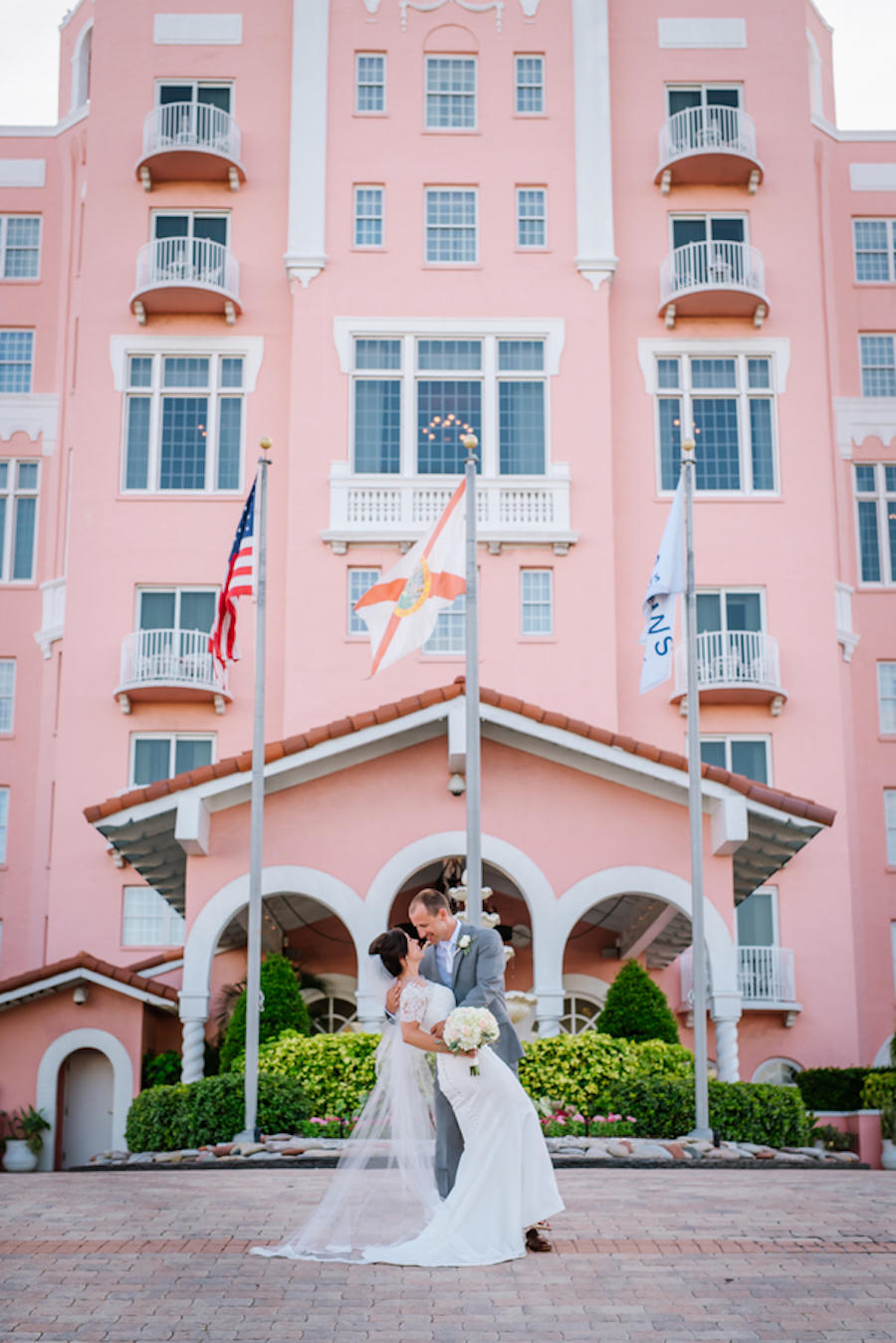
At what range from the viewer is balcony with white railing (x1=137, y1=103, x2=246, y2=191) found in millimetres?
36156

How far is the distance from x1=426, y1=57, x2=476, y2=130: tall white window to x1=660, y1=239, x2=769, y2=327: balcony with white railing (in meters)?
5.68

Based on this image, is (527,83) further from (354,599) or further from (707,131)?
(354,599)

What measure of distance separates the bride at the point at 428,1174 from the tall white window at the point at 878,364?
3206 cm

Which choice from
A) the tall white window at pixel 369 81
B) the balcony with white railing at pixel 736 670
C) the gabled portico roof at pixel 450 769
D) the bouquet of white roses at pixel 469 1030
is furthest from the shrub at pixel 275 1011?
the tall white window at pixel 369 81

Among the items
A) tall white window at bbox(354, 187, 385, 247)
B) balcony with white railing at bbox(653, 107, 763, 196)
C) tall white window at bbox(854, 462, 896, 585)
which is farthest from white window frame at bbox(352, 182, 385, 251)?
tall white window at bbox(854, 462, 896, 585)

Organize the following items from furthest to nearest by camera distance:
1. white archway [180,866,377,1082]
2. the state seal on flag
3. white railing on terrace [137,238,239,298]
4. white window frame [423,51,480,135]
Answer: white window frame [423,51,480,135] → white railing on terrace [137,238,239,298] → white archway [180,866,377,1082] → the state seal on flag

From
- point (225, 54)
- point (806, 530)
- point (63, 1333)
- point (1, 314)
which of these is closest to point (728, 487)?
point (806, 530)

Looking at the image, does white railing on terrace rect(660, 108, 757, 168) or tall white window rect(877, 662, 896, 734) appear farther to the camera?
tall white window rect(877, 662, 896, 734)

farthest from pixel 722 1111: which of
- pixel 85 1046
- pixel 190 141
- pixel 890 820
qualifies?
pixel 190 141

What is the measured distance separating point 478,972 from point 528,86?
31027 millimetres

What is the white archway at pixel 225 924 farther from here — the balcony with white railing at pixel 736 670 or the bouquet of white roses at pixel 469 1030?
the balcony with white railing at pixel 736 670

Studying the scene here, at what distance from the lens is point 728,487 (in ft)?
116

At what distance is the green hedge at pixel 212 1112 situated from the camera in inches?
707

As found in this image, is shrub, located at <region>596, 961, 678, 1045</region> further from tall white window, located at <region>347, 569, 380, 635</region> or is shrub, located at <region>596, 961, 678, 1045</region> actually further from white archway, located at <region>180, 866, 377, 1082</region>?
tall white window, located at <region>347, 569, 380, 635</region>
